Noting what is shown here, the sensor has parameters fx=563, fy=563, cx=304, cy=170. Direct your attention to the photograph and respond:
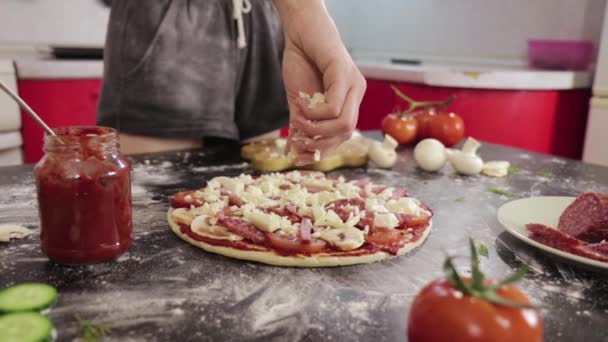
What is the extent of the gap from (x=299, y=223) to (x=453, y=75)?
2.04 metres

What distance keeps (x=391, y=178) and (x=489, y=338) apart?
1.20m

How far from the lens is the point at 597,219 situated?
114cm

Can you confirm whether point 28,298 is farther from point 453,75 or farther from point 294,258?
point 453,75

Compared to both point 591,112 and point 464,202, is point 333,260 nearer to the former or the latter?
point 464,202

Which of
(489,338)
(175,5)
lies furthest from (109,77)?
(489,338)

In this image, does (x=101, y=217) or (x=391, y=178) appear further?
(x=391, y=178)

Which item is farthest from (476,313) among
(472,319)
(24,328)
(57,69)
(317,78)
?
(57,69)

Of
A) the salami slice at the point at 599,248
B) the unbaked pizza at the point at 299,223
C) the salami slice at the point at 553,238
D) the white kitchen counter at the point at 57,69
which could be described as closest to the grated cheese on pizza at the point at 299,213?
the unbaked pizza at the point at 299,223

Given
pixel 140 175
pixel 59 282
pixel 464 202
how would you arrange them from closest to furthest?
pixel 59 282 → pixel 464 202 → pixel 140 175

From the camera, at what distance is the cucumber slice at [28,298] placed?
80 centimetres

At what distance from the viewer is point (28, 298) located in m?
0.83

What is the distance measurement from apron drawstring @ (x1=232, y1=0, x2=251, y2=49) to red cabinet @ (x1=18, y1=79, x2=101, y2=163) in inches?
69.0

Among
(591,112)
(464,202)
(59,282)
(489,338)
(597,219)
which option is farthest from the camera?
(591,112)

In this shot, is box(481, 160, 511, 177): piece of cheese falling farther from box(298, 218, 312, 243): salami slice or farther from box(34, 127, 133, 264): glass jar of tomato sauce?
box(34, 127, 133, 264): glass jar of tomato sauce
